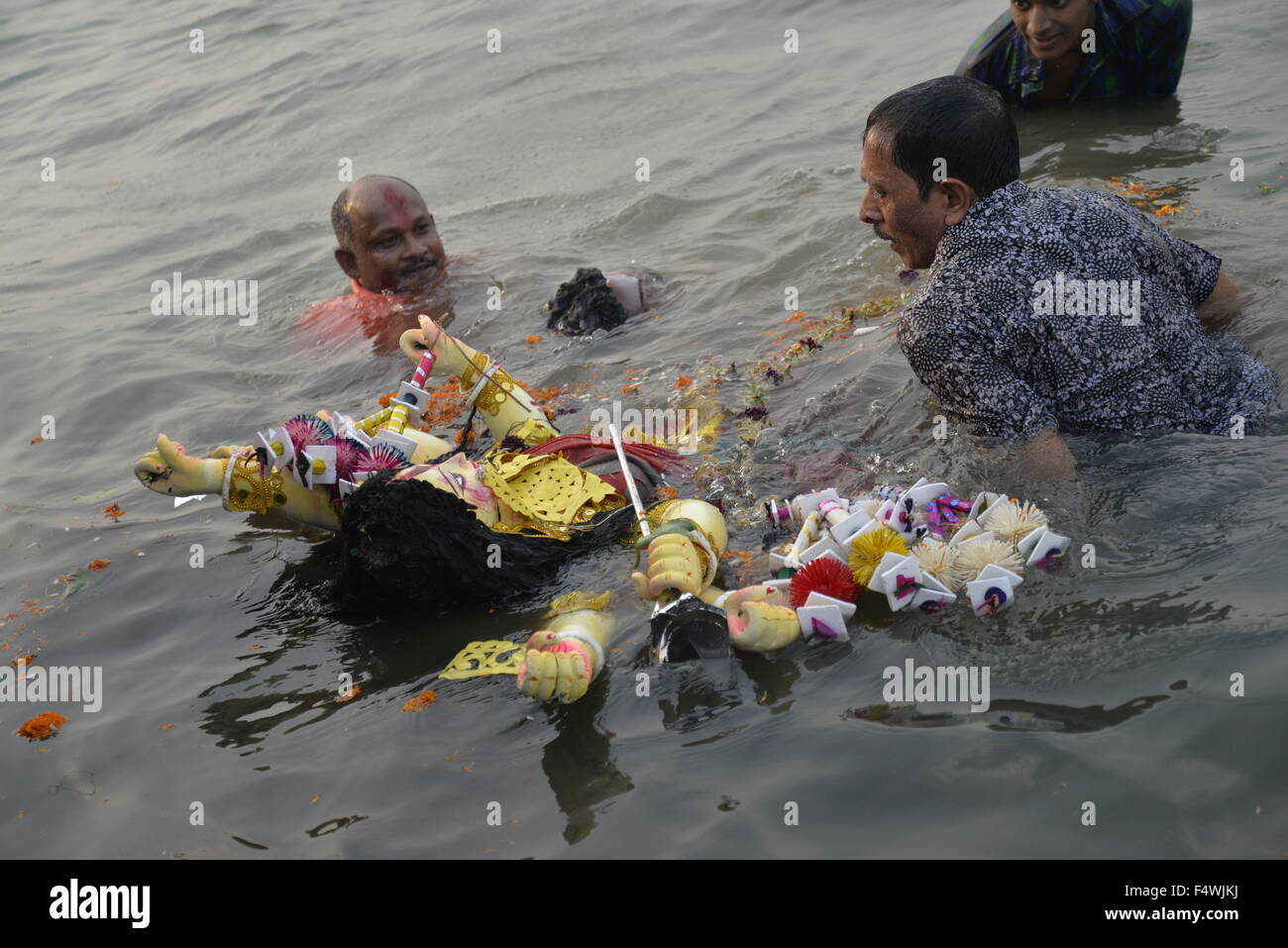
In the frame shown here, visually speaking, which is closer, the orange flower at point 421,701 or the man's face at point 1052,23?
the orange flower at point 421,701

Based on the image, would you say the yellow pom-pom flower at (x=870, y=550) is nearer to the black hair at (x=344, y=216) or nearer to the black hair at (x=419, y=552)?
the black hair at (x=419, y=552)

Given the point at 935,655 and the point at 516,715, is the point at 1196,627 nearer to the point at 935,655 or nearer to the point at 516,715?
the point at 935,655

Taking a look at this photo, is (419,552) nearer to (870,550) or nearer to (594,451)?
(594,451)


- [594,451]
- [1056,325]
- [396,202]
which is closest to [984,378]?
[1056,325]

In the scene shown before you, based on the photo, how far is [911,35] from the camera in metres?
9.29

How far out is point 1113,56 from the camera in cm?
699

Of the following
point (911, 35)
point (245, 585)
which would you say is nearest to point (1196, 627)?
point (245, 585)

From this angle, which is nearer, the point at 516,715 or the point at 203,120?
the point at 516,715

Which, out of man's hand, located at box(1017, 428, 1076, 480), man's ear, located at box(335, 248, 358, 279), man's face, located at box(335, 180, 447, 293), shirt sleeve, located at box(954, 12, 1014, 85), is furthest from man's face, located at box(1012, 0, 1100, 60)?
man's hand, located at box(1017, 428, 1076, 480)

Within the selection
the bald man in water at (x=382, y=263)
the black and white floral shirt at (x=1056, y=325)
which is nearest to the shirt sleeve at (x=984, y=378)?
the black and white floral shirt at (x=1056, y=325)

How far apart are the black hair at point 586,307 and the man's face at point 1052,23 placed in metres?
2.80

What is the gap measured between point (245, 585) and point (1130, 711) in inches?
109

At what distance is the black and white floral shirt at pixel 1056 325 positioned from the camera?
11.0 ft

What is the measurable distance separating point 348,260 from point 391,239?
14.5 inches
